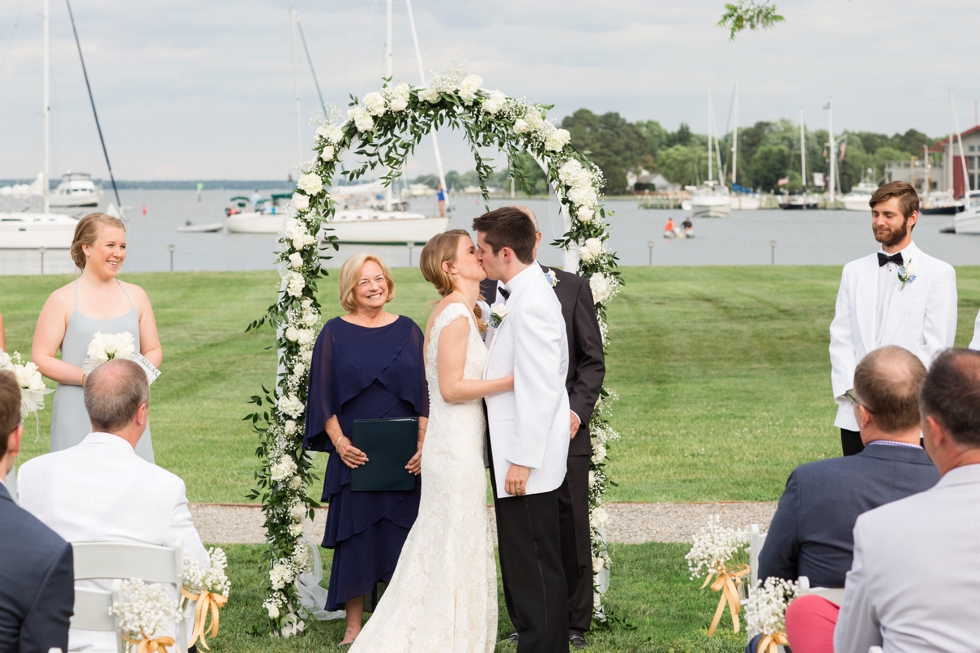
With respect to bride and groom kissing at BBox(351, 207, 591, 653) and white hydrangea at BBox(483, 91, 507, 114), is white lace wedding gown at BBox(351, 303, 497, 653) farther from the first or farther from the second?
white hydrangea at BBox(483, 91, 507, 114)

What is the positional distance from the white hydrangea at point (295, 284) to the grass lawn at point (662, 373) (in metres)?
3.65

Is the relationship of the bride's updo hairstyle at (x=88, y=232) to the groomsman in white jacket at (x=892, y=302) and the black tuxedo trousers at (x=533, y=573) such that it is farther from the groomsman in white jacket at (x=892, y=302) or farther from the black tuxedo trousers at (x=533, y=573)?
the groomsman in white jacket at (x=892, y=302)

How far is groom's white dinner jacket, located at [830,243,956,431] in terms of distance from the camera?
235 inches

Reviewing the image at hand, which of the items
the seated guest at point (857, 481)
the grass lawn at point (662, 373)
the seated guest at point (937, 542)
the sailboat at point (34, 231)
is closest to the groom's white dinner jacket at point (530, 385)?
the seated guest at point (857, 481)

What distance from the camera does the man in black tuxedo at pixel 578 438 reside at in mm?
5668

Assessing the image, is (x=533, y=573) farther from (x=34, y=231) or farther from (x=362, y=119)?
(x=34, y=231)

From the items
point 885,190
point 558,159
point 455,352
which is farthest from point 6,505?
point 885,190

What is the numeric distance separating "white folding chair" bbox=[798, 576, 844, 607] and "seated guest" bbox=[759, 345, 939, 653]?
2 cm

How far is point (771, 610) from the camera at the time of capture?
3.29 metres

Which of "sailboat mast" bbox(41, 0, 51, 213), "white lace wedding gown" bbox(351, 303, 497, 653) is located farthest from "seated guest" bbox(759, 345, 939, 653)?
"sailboat mast" bbox(41, 0, 51, 213)

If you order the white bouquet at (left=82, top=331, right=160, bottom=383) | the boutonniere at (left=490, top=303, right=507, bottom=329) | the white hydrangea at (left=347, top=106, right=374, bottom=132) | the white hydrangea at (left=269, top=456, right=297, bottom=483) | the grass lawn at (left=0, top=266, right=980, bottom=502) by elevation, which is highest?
the white hydrangea at (left=347, top=106, right=374, bottom=132)

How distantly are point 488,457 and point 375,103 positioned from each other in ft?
7.77

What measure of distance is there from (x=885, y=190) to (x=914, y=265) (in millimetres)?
495

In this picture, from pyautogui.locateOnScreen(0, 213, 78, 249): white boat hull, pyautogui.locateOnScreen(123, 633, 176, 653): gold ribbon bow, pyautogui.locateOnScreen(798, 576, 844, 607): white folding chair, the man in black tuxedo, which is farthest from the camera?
pyautogui.locateOnScreen(0, 213, 78, 249): white boat hull
